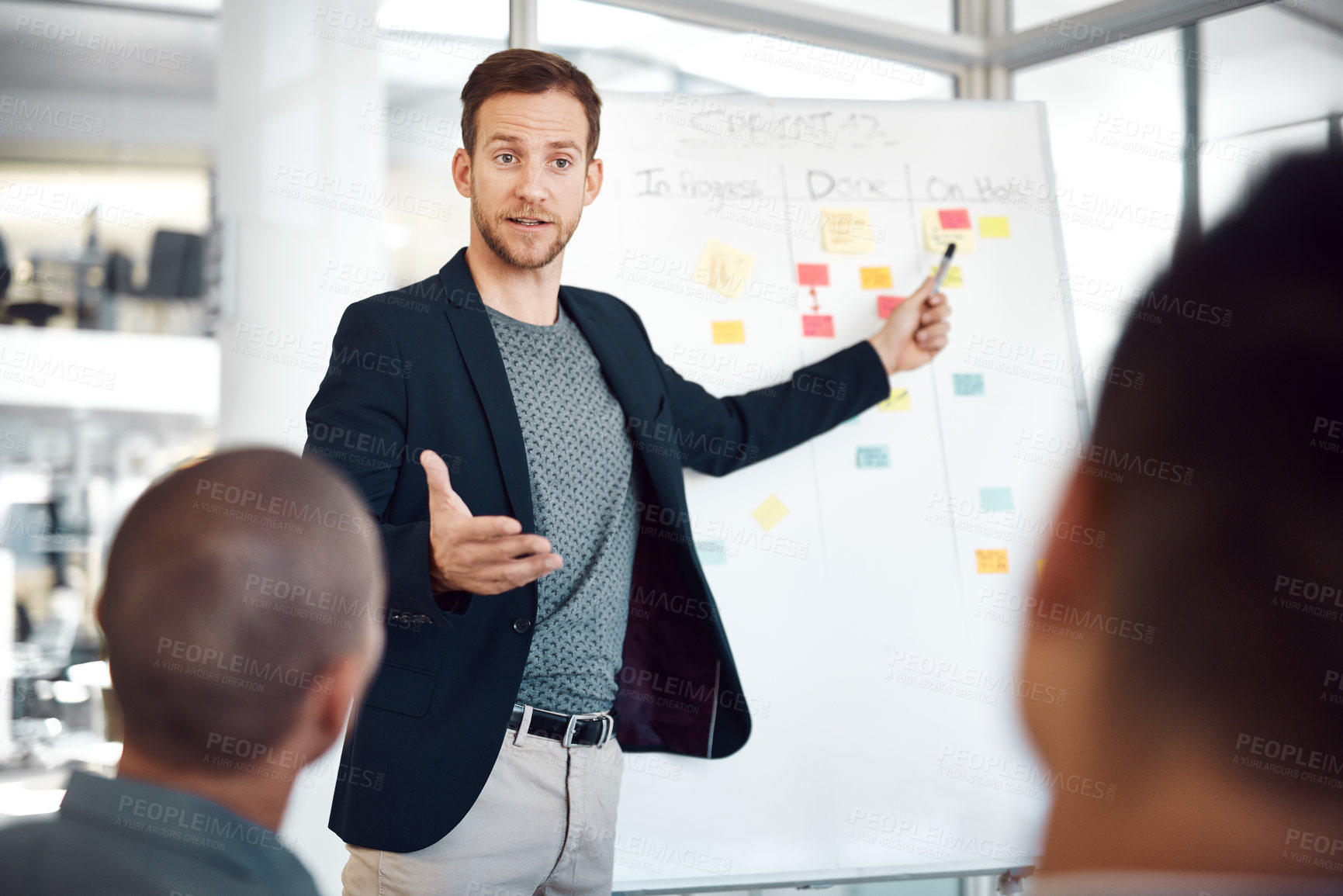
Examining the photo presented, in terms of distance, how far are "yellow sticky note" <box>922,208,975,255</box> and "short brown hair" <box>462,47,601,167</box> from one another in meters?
0.76

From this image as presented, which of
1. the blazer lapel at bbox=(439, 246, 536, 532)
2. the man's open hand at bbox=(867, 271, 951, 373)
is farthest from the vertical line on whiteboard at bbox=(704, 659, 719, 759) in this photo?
the man's open hand at bbox=(867, 271, 951, 373)

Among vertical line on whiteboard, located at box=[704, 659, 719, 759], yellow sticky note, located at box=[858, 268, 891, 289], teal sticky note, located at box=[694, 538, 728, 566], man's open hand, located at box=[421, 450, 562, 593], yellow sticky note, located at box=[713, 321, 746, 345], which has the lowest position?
vertical line on whiteboard, located at box=[704, 659, 719, 759]

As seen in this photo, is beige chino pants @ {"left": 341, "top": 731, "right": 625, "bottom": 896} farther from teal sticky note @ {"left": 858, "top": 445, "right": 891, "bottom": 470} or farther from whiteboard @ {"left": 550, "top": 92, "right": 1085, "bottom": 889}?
teal sticky note @ {"left": 858, "top": 445, "right": 891, "bottom": 470}

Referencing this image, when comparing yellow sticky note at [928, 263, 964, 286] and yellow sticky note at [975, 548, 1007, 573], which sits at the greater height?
yellow sticky note at [928, 263, 964, 286]

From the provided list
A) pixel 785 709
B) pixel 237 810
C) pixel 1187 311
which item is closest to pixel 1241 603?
pixel 1187 311

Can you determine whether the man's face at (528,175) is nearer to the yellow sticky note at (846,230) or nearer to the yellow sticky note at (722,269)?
the yellow sticky note at (722,269)

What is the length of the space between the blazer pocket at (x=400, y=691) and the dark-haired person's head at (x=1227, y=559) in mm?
1189

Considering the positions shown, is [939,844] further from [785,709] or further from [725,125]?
[725,125]

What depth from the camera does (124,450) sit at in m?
2.89

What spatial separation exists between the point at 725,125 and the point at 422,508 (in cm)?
106

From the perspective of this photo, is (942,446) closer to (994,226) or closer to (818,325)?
(818,325)

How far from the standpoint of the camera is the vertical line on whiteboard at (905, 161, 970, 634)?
1.98 metres

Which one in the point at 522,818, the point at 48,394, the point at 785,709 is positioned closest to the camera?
the point at 522,818

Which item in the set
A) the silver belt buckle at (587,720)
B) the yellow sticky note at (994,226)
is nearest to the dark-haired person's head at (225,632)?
the silver belt buckle at (587,720)
